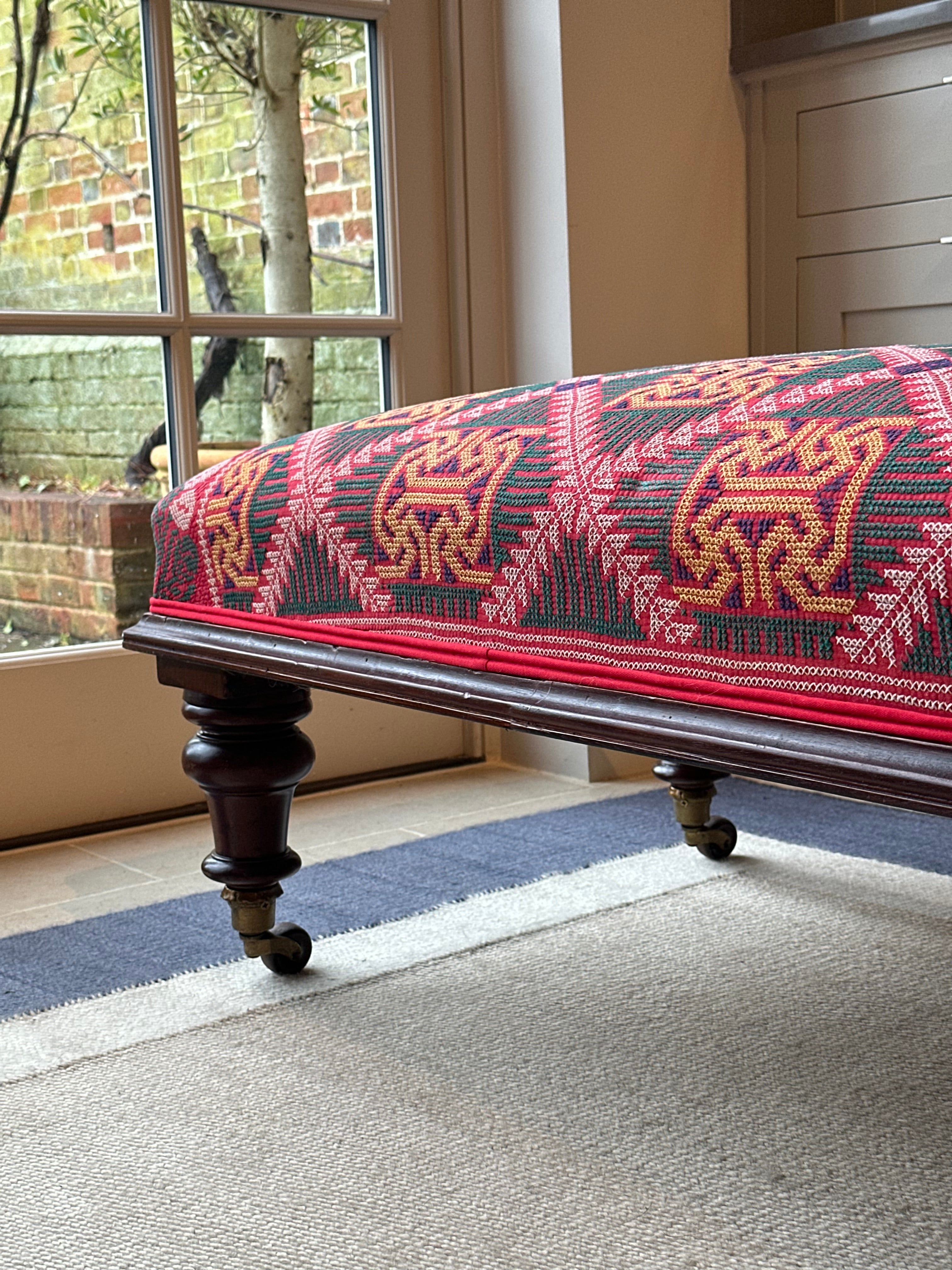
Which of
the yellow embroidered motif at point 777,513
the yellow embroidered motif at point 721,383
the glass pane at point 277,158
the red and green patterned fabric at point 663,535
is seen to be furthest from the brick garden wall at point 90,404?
the yellow embroidered motif at point 777,513

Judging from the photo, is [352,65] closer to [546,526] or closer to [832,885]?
[832,885]

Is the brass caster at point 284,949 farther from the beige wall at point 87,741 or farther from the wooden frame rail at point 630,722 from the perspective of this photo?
the beige wall at point 87,741

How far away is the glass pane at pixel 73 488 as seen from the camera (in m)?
1.80

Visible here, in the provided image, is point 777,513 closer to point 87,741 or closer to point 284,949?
point 284,949

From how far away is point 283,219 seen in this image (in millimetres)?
1999

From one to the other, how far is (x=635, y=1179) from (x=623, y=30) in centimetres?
169

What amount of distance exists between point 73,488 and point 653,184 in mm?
959

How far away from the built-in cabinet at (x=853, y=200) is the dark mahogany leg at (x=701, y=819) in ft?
2.55

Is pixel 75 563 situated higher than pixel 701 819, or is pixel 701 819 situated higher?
pixel 75 563

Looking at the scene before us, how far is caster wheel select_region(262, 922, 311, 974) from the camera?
1.26 metres

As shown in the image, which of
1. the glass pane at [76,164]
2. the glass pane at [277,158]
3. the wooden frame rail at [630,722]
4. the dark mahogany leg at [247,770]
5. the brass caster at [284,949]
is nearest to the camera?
the wooden frame rail at [630,722]

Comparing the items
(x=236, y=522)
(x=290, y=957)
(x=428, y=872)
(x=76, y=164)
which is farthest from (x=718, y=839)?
(x=76, y=164)

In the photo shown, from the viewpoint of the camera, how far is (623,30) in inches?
80.6

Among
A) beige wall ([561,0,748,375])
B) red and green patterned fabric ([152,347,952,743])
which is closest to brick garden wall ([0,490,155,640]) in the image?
beige wall ([561,0,748,375])
